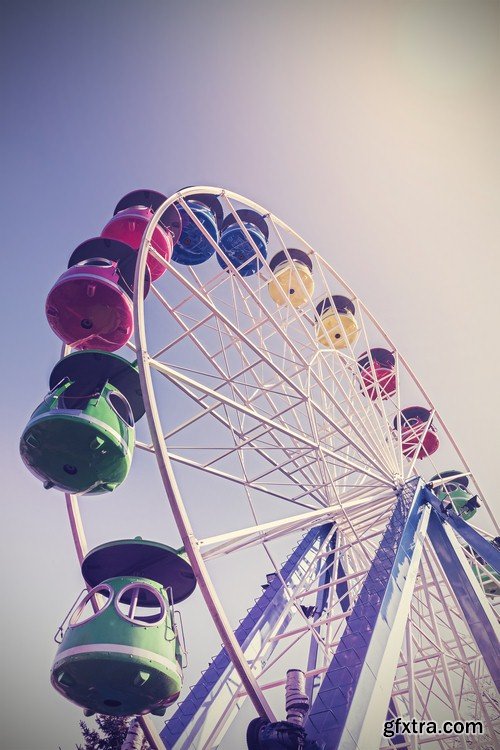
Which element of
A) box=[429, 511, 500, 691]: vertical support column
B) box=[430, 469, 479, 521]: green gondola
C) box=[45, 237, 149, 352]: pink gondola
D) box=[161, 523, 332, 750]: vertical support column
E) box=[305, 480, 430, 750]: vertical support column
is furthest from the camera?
box=[430, 469, 479, 521]: green gondola

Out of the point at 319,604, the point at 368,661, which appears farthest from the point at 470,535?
the point at 368,661

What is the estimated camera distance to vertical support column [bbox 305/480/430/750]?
5.77 m

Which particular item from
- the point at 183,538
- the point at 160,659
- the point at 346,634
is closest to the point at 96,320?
the point at 183,538

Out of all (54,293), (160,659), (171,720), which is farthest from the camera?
(54,293)

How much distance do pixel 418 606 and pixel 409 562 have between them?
565cm

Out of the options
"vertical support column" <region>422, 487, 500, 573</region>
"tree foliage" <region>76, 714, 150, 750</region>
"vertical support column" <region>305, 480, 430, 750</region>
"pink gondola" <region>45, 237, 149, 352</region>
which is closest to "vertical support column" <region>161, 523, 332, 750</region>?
"vertical support column" <region>305, 480, 430, 750</region>

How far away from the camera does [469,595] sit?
9.24m

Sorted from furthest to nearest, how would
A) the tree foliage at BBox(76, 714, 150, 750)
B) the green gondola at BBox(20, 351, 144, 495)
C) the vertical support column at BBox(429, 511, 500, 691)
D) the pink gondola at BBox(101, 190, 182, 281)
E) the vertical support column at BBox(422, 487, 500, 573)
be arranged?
the tree foliage at BBox(76, 714, 150, 750) < the pink gondola at BBox(101, 190, 182, 281) < the vertical support column at BBox(422, 487, 500, 573) < the vertical support column at BBox(429, 511, 500, 691) < the green gondola at BBox(20, 351, 144, 495)

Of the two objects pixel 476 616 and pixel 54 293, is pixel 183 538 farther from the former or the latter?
pixel 476 616

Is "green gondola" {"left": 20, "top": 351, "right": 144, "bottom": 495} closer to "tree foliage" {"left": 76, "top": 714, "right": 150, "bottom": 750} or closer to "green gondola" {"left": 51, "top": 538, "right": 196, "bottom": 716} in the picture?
"green gondola" {"left": 51, "top": 538, "right": 196, "bottom": 716}

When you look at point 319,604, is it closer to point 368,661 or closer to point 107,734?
point 368,661

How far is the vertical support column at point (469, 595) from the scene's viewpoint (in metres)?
8.40

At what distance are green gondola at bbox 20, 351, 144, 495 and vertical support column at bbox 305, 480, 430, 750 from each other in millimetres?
4094

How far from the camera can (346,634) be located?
287 inches
